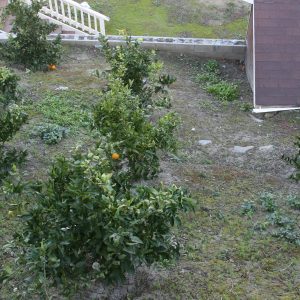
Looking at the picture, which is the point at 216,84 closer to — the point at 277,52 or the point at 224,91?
the point at 224,91

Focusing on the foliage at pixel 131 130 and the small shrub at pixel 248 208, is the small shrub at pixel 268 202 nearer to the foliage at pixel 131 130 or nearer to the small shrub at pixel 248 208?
the small shrub at pixel 248 208

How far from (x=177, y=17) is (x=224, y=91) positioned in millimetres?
5192

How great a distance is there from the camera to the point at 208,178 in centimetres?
664

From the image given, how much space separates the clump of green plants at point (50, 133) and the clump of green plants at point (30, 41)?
8.32ft

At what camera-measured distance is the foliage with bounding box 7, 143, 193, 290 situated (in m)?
3.69

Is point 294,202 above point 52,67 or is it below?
below

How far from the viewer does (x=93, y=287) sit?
15.3 feet

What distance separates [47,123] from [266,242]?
3.70m

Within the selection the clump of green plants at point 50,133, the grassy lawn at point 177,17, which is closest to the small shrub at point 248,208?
the clump of green plants at point 50,133

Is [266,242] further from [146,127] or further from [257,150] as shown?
[257,150]

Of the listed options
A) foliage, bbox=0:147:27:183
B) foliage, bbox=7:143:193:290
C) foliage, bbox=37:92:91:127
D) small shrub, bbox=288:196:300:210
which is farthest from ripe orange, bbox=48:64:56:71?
foliage, bbox=7:143:193:290

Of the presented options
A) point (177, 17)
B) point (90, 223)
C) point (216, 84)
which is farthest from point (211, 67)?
point (90, 223)

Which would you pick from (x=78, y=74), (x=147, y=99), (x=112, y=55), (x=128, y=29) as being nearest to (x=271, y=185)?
(x=147, y=99)

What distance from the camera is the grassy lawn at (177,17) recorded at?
1316 centimetres
